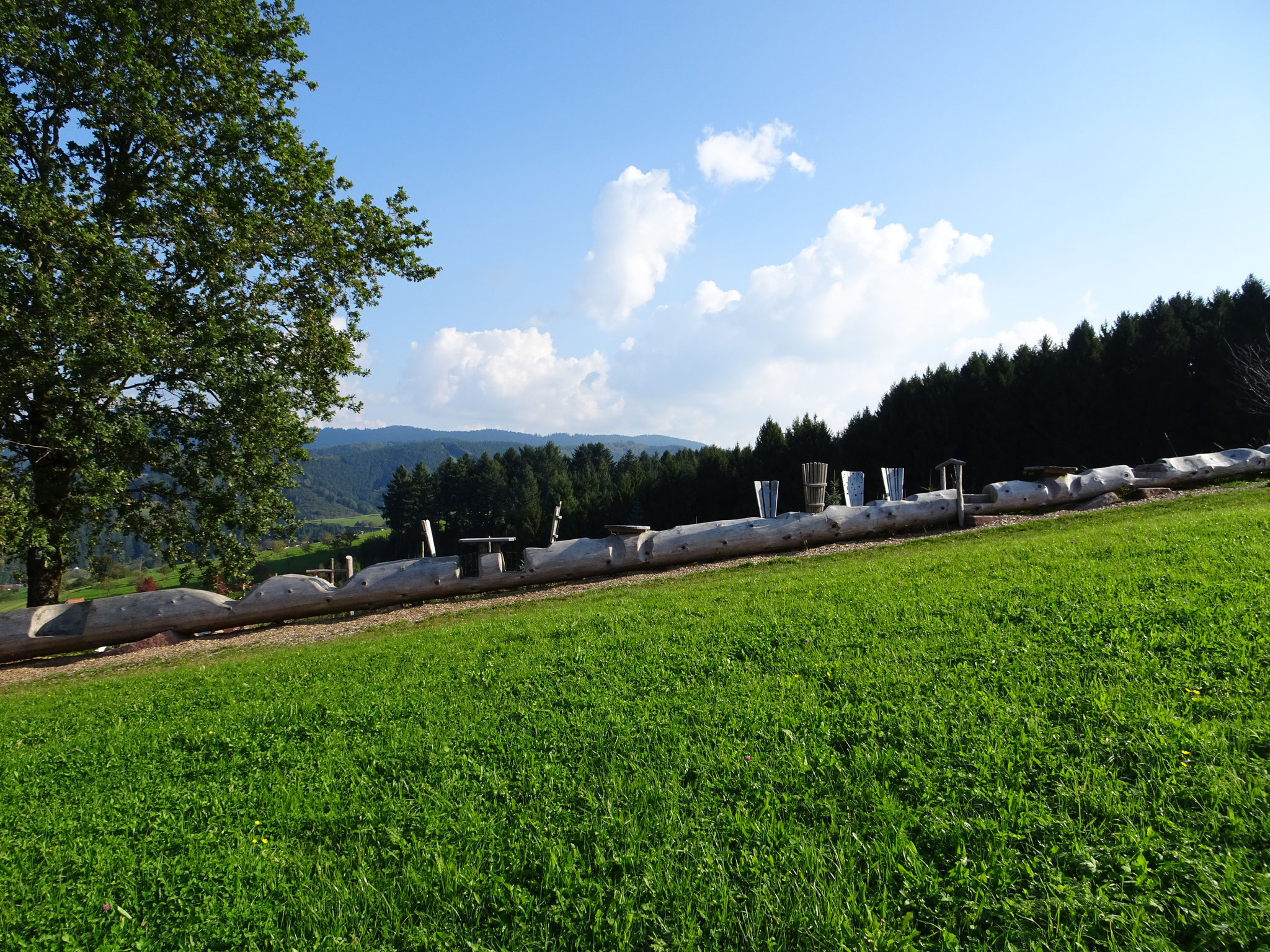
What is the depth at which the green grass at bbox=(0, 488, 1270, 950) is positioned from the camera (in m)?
2.78

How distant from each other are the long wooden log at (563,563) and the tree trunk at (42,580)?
726mm

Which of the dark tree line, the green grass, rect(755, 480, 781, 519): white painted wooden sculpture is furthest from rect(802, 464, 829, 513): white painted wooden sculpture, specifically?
the green grass

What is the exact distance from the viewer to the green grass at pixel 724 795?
2.78 meters

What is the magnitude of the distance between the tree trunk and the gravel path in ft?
4.72

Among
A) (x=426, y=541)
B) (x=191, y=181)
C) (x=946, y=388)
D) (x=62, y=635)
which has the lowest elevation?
(x=62, y=635)

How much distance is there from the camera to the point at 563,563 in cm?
1620

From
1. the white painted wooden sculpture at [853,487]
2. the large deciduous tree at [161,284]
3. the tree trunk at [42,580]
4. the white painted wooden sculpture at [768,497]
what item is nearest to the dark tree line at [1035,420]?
the white painted wooden sculpture at [853,487]

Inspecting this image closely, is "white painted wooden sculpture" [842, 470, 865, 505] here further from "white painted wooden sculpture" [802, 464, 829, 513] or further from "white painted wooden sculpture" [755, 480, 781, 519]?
"white painted wooden sculpture" [802, 464, 829, 513]

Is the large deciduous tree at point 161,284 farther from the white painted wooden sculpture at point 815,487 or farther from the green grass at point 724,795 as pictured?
the white painted wooden sculpture at point 815,487

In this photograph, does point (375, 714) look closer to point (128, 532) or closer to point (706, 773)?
point (706, 773)

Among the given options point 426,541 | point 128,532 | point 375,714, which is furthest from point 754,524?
point 128,532

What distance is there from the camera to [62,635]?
14.0 meters

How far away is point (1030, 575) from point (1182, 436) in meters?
35.6

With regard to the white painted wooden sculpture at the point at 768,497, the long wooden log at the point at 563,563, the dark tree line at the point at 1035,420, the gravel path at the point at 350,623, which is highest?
the dark tree line at the point at 1035,420
